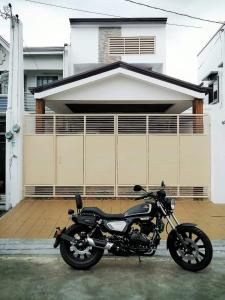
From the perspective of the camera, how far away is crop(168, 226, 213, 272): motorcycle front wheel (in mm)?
4832

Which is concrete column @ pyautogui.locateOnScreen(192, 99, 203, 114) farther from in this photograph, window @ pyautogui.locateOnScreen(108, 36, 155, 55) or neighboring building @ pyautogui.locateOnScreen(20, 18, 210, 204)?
window @ pyautogui.locateOnScreen(108, 36, 155, 55)

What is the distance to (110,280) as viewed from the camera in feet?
15.0

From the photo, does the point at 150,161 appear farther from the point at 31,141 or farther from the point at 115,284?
the point at 115,284

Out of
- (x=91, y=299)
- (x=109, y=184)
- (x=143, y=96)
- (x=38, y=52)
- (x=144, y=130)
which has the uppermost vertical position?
(x=38, y=52)

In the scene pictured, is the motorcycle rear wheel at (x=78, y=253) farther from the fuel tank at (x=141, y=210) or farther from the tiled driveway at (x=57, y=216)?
the tiled driveway at (x=57, y=216)

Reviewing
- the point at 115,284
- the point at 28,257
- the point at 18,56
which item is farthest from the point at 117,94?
the point at 115,284

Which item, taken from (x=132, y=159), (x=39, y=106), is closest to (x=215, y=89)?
(x=132, y=159)

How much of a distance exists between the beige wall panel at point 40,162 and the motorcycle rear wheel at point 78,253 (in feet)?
16.7

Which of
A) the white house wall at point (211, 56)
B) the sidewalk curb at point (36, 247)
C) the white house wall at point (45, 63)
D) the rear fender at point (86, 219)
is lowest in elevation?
the sidewalk curb at point (36, 247)

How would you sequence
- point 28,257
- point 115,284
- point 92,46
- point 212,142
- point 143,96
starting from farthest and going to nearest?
point 92,46 → point 143,96 → point 212,142 → point 28,257 → point 115,284

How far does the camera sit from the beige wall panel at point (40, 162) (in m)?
9.98

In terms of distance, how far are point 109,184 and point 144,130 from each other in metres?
1.87

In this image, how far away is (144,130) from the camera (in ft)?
33.4

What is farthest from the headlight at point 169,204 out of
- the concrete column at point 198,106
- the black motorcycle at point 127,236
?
the concrete column at point 198,106
